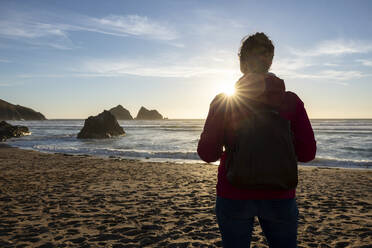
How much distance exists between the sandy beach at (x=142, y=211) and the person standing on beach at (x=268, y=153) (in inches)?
125

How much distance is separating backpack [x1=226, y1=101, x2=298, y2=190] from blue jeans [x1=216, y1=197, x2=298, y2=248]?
0.13m

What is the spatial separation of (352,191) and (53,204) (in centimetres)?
864

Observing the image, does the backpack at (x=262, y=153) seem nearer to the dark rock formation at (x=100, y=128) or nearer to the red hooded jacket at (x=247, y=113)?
the red hooded jacket at (x=247, y=113)

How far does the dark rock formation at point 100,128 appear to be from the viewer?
3617 cm

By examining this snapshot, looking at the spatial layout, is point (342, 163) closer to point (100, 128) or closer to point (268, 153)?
point (268, 153)

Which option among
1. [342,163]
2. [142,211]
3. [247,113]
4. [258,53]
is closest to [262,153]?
[247,113]

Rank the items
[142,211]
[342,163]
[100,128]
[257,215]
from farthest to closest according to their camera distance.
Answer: [100,128] → [342,163] → [142,211] → [257,215]

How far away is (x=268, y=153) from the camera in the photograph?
159 centimetres

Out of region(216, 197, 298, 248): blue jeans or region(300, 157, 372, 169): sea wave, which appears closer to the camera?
region(216, 197, 298, 248): blue jeans

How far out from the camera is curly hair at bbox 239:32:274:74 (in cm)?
179

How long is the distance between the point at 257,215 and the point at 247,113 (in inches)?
25.5

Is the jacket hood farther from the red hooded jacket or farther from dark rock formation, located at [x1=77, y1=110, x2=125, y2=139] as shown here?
dark rock formation, located at [x1=77, y1=110, x2=125, y2=139]

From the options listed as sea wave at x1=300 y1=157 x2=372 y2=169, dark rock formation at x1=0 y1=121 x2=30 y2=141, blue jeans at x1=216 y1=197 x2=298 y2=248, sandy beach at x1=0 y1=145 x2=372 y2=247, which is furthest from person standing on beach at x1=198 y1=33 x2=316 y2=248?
dark rock formation at x1=0 y1=121 x2=30 y2=141

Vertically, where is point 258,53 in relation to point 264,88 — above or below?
above
